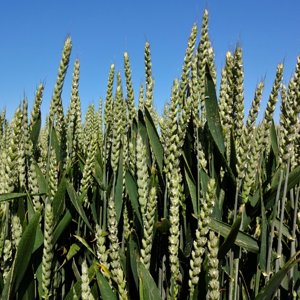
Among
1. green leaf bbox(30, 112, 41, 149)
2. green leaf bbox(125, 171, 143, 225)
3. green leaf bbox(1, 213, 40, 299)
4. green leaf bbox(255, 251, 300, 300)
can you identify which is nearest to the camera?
green leaf bbox(255, 251, 300, 300)

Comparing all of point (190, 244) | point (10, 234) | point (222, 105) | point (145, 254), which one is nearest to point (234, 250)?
point (190, 244)

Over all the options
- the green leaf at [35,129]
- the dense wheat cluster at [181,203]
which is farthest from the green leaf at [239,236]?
the green leaf at [35,129]

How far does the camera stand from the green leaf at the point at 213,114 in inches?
36.7

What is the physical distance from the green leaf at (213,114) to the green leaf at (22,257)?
43 cm

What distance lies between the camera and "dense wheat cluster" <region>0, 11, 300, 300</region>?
0.82 metres

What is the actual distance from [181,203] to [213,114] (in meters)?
0.23

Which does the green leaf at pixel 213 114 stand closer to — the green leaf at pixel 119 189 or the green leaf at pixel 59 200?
the green leaf at pixel 119 189

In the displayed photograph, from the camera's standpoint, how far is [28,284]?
955 mm

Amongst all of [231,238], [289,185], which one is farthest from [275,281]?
[289,185]

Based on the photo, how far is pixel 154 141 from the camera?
3.53 feet

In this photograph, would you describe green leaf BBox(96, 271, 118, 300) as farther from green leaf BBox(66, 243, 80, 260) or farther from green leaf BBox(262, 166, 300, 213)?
green leaf BBox(262, 166, 300, 213)

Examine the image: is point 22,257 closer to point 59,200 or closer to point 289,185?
point 59,200

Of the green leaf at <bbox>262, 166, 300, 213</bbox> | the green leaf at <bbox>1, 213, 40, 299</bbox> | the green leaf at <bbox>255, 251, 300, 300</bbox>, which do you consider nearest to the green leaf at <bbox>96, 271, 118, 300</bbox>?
the green leaf at <bbox>1, 213, 40, 299</bbox>

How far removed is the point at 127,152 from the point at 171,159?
37 cm
